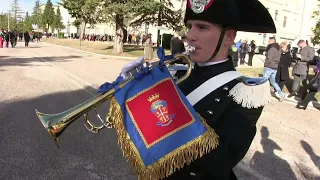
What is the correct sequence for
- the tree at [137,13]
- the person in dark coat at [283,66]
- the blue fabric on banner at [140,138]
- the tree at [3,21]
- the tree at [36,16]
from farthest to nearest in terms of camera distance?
the tree at [36,16]
the tree at [3,21]
the tree at [137,13]
the person in dark coat at [283,66]
the blue fabric on banner at [140,138]

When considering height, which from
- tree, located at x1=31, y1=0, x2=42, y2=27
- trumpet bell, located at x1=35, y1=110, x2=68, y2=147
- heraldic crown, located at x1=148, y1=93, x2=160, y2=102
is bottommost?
trumpet bell, located at x1=35, y1=110, x2=68, y2=147

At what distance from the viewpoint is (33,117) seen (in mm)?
6504

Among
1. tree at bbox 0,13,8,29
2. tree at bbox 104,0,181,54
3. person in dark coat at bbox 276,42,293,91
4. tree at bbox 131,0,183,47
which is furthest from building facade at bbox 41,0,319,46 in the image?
tree at bbox 0,13,8,29

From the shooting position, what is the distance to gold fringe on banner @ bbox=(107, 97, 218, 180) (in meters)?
1.48

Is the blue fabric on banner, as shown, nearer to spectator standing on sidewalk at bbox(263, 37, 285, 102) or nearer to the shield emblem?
the shield emblem

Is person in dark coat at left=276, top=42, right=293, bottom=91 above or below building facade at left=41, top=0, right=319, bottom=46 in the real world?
below

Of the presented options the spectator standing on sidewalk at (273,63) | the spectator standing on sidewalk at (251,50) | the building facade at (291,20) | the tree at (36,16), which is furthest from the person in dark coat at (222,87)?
the tree at (36,16)

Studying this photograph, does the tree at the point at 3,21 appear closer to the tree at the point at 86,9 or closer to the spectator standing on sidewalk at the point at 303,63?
the tree at the point at 86,9

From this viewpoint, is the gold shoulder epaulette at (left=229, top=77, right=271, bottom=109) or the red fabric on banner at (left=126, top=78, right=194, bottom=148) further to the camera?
the gold shoulder epaulette at (left=229, top=77, right=271, bottom=109)

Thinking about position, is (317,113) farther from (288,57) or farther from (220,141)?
(220,141)

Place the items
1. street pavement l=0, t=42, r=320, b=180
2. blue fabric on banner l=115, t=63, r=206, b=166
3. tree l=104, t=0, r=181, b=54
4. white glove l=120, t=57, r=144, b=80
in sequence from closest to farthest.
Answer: blue fabric on banner l=115, t=63, r=206, b=166 < white glove l=120, t=57, r=144, b=80 < street pavement l=0, t=42, r=320, b=180 < tree l=104, t=0, r=181, b=54

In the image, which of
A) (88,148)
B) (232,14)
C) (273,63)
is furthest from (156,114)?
(273,63)

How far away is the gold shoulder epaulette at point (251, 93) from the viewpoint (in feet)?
5.43

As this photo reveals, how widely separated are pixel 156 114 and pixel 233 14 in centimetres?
67
